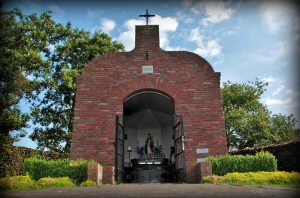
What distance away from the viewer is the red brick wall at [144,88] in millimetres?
13406

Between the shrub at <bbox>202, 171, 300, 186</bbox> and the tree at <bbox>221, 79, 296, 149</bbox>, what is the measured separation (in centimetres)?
2013

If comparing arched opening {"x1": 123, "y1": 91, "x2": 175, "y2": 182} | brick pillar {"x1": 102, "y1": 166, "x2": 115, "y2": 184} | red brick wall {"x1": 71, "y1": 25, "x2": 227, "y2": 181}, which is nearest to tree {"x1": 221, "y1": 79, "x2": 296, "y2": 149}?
arched opening {"x1": 123, "y1": 91, "x2": 175, "y2": 182}

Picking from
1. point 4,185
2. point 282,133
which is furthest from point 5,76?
point 282,133

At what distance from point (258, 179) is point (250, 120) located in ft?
70.8

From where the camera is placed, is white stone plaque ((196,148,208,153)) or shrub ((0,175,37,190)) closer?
shrub ((0,175,37,190))

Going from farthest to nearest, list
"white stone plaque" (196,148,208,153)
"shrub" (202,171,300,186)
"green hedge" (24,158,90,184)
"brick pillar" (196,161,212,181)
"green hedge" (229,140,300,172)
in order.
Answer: "green hedge" (229,140,300,172), "white stone plaque" (196,148,208,153), "green hedge" (24,158,90,184), "brick pillar" (196,161,212,181), "shrub" (202,171,300,186)

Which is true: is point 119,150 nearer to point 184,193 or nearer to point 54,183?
point 54,183

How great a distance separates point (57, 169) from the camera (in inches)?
452

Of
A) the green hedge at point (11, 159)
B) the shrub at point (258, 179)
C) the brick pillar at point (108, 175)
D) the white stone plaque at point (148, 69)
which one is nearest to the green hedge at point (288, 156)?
the shrub at point (258, 179)

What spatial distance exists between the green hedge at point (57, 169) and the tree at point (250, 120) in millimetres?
21455

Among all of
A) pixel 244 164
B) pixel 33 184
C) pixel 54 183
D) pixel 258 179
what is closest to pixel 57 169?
pixel 54 183

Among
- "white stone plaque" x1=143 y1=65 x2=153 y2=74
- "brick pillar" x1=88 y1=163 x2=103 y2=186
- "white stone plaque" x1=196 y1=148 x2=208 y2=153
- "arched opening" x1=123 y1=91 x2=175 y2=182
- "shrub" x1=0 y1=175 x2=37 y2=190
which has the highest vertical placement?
"white stone plaque" x1=143 y1=65 x2=153 y2=74

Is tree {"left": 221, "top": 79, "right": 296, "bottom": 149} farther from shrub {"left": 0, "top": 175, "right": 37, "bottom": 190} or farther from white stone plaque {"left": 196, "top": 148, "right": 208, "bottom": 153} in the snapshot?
shrub {"left": 0, "top": 175, "right": 37, "bottom": 190}

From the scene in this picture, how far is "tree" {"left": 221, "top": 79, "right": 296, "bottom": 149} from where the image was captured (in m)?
30.3
